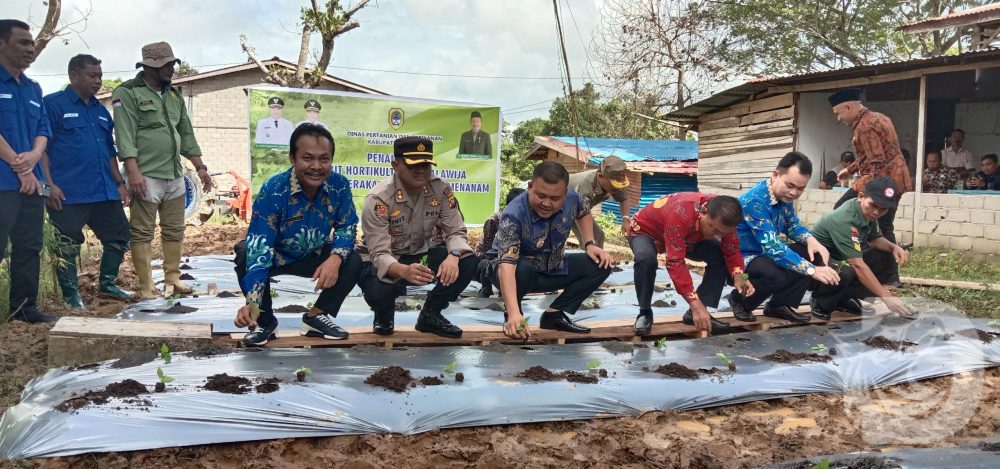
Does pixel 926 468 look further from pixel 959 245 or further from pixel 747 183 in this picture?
pixel 747 183

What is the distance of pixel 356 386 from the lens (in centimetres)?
306

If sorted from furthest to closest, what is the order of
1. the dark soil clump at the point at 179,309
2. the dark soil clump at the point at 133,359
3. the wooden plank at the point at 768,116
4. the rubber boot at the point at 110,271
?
1. the wooden plank at the point at 768,116
2. the rubber boot at the point at 110,271
3. the dark soil clump at the point at 179,309
4. the dark soil clump at the point at 133,359

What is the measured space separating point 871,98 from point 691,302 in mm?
10911

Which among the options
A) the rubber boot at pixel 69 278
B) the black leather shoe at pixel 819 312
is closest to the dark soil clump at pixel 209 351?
the rubber boot at pixel 69 278

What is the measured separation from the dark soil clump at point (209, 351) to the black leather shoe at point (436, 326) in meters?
1.06

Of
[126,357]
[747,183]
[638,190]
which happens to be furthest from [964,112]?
[126,357]

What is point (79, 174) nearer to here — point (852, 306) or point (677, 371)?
point (677, 371)

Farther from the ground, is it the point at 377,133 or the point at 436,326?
the point at 377,133

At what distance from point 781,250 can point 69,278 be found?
468 centimetres

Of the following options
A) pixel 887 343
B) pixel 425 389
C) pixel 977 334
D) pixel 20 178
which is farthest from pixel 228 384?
pixel 977 334

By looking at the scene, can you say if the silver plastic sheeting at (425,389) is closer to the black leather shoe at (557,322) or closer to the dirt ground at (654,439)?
the dirt ground at (654,439)

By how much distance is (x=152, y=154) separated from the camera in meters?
5.27

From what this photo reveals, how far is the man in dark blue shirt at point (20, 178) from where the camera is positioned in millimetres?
4156

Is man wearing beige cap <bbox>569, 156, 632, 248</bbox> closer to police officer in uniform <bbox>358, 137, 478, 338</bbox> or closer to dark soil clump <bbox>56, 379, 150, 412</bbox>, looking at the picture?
police officer in uniform <bbox>358, 137, 478, 338</bbox>
